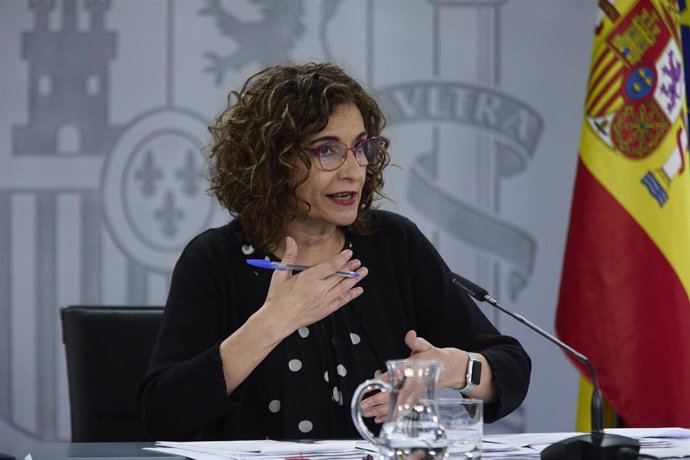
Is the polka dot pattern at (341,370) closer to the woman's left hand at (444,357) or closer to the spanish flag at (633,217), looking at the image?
the woman's left hand at (444,357)

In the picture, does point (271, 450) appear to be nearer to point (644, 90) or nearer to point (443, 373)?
point (443, 373)

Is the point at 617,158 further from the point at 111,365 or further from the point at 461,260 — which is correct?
the point at 111,365

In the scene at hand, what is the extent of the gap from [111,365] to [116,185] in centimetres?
158

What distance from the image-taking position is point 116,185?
3.54 m

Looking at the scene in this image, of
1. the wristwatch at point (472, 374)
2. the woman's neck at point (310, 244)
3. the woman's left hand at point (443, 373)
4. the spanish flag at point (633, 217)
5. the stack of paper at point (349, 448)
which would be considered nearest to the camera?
the stack of paper at point (349, 448)

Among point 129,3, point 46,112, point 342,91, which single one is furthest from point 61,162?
point 342,91

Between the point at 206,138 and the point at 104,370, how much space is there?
1621mm

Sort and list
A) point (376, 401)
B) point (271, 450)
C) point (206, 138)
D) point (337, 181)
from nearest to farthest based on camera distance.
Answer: point (271, 450) → point (376, 401) → point (337, 181) → point (206, 138)

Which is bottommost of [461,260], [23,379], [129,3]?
[23,379]

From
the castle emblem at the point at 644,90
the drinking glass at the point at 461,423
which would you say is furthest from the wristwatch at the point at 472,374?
the castle emblem at the point at 644,90

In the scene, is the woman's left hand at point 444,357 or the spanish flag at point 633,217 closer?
the woman's left hand at point 444,357

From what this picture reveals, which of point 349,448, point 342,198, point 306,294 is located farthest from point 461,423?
point 342,198

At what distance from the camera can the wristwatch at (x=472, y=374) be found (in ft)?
6.25

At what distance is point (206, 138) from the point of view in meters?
3.56
